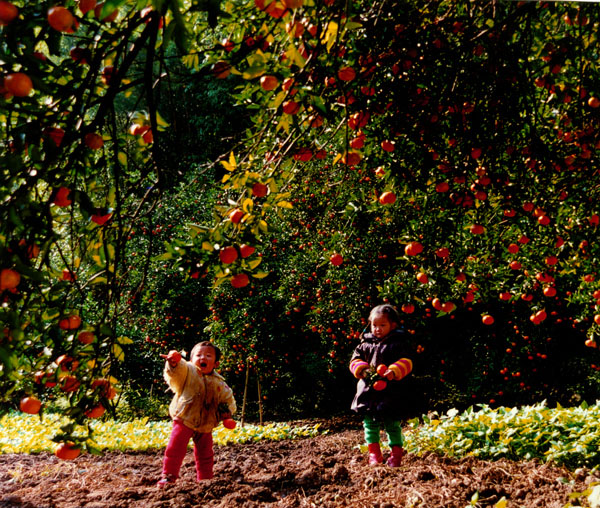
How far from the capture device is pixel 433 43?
2.64m

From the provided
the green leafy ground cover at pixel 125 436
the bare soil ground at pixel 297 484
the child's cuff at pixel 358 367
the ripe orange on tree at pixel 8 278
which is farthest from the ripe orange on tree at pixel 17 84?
the green leafy ground cover at pixel 125 436

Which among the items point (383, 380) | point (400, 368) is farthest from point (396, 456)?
point (400, 368)

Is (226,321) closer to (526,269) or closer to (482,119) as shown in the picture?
(526,269)

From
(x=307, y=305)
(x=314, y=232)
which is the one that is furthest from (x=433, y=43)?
(x=307, y=305)

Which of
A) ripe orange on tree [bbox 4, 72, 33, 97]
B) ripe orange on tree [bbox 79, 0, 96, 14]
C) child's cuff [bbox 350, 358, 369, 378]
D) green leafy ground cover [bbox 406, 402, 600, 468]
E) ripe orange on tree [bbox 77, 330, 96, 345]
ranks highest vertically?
ripe orange on tree [bbox 79, 0, 96, 14]

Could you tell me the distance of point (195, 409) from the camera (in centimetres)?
384

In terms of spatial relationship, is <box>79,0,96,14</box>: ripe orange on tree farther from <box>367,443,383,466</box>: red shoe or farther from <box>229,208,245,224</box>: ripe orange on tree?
<box>367,443,383,466</box>: red shoe

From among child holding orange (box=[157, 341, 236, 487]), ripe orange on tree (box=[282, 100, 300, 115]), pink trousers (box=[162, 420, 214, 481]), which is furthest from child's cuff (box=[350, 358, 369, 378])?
ripe orange on tree (box=[282, 100, 300, 115])

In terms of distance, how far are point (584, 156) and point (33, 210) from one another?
2.84 metres

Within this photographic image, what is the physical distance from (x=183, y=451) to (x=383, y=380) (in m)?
1.65

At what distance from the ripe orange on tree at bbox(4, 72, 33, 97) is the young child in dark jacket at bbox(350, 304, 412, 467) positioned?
9.94 ft

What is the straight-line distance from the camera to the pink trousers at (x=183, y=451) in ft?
12.1

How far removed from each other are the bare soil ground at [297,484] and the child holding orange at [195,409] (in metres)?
0.17

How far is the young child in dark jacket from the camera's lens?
3611 mm
